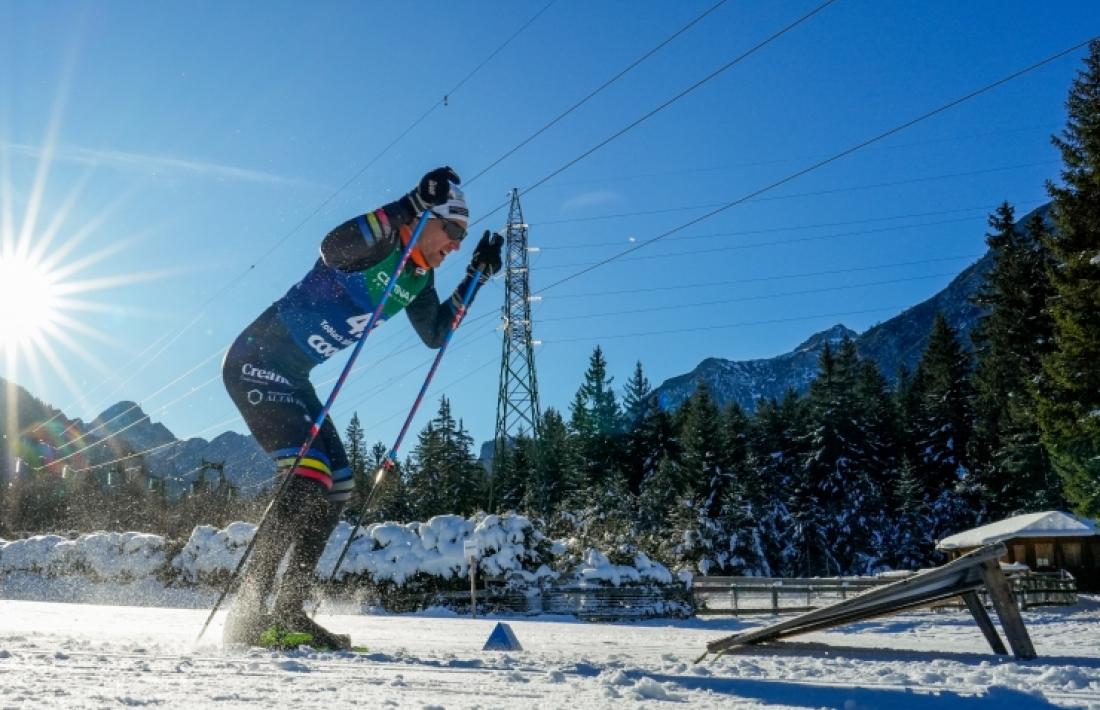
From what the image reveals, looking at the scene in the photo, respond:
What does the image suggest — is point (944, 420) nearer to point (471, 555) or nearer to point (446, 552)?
point (446, 552)

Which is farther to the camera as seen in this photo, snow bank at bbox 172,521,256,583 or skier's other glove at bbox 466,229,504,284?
snow bank at bbox 172,521,256,583

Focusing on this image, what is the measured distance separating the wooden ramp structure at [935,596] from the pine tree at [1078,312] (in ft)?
57.4

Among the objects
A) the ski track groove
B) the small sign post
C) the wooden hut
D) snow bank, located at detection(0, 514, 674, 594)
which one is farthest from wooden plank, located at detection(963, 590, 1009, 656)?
the wooden hut

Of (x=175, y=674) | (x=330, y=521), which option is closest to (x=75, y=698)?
(x=175, y=674)

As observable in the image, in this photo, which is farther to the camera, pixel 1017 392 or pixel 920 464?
pixel 920 464

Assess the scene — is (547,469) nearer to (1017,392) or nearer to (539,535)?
(1017,392)

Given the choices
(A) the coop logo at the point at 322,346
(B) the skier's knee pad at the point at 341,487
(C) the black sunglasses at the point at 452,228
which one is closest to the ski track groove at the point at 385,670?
(B) the skier's knee pad at the point at 341,487

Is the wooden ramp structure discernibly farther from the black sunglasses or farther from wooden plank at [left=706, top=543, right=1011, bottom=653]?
the black sunglasses

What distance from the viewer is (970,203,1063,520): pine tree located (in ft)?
105

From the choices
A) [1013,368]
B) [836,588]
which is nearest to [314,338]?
[836,588]

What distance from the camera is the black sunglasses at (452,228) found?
5557 millimetres

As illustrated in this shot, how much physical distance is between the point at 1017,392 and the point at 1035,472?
17.7 feet

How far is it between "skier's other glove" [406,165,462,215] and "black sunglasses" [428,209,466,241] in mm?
107

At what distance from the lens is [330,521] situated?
5.13 meters
